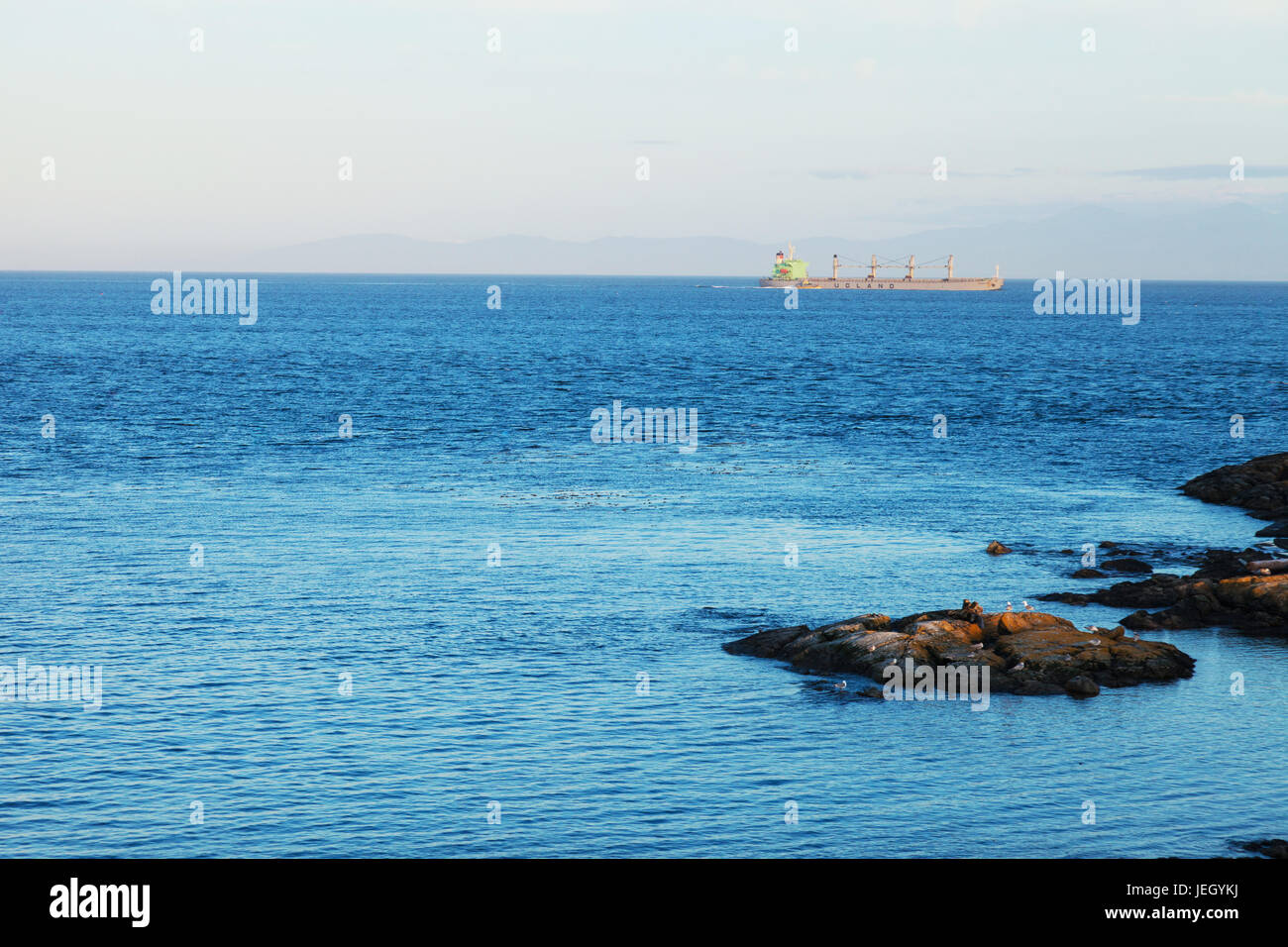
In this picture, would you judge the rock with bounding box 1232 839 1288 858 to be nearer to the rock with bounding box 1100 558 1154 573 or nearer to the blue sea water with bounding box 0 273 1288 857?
the blue sea water with bounding box 0 273 1288 857

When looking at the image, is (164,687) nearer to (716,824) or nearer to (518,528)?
(716,824)

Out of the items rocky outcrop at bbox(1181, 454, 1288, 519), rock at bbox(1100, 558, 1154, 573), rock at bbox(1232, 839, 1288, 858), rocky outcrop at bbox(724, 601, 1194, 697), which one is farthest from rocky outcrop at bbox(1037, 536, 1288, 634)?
rocky outcrop at bbox(1181, 454, 1288, 519)

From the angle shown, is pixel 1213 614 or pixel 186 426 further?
pixel 186 426

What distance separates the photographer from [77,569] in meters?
55.7

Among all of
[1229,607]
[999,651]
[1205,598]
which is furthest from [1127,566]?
[999,651]

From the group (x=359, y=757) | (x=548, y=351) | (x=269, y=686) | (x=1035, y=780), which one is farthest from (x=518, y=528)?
(x=548, y=351)

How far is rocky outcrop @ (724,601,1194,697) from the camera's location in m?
41.2

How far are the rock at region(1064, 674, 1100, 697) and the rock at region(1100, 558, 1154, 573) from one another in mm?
16467

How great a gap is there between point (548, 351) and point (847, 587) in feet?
471

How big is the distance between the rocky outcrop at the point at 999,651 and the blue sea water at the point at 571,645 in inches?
33.5

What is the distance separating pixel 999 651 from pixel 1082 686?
2857 mm

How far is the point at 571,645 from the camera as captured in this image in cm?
4591

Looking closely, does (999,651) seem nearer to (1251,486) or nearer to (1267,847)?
(1267,847)

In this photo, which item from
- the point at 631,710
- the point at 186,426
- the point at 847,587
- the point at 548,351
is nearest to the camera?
the point at 631,710
